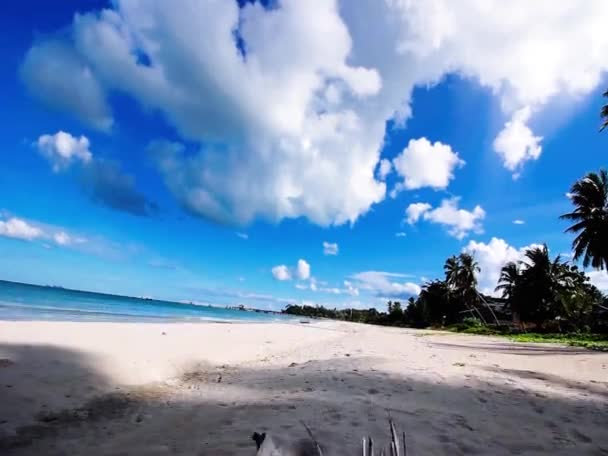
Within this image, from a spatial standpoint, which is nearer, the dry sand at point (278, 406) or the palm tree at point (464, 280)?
the dry sand at point (278, 406)

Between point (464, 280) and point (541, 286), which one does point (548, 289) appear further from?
point (464, 280)

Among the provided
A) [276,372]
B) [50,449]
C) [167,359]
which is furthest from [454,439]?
[167,359]

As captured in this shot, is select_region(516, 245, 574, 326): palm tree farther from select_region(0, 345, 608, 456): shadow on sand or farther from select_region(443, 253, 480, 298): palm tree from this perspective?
select_region(0, 345, 608, 456): shadow on sand

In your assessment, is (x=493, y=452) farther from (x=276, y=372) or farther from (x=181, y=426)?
(x=276, y=372)

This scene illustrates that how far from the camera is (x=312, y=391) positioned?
4922 millimetres

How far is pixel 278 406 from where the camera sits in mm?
4152

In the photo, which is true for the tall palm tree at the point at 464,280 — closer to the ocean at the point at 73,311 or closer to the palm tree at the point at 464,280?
the palm tree at the point at 464,280

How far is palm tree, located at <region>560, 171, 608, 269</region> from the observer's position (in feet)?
71.7

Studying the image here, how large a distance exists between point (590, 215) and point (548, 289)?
14.9 metres

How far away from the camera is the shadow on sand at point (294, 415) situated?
3092 mm

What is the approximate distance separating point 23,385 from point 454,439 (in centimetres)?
539

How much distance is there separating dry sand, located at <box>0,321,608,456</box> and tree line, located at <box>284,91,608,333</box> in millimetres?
19682

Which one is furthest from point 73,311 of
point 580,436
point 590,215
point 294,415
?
point 590,215

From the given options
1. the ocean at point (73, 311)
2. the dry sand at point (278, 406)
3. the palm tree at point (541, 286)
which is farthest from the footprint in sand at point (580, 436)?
the palm tree at point (541, 286)
